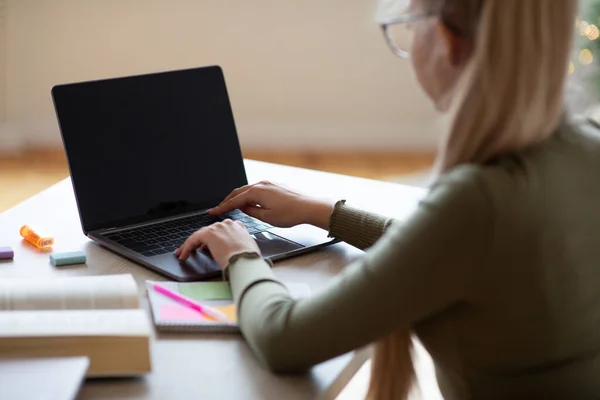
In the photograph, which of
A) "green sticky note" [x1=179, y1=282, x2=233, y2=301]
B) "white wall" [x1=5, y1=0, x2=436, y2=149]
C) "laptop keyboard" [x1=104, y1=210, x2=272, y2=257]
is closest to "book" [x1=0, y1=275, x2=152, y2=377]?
"green sticky note" [x1=179, y1=282, x2=233, y2=301]

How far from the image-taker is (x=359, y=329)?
2.82 feet

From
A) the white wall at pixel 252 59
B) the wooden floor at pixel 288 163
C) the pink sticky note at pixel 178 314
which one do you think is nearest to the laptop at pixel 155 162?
the pink sticky note at pixel 178 314

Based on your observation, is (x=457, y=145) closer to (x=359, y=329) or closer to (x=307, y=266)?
(x=359, y=329)

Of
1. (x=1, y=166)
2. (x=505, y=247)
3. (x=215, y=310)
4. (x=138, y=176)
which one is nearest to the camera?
(x=505, y=247)

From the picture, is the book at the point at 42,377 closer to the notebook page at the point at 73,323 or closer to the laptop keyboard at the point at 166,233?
the notebook page at the point at 73,323

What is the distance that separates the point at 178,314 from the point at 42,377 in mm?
221

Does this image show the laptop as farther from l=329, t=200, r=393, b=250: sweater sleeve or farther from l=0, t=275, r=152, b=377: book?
l=0, t=275, r=152, b=377: book

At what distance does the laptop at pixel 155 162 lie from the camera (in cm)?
125

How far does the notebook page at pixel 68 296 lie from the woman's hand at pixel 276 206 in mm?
372

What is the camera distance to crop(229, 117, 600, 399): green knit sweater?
82 centimetres

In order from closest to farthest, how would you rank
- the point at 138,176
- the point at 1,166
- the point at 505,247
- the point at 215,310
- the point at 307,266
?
the point at 505,247 → the point at 215,310 → the point at 307,266 → the point at 138,176 → the point at 1,166

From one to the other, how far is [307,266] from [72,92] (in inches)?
17.3

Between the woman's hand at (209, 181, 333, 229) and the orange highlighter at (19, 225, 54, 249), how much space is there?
0.26 m

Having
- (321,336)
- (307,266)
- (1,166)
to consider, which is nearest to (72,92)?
(307,266)
